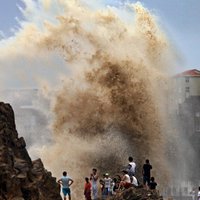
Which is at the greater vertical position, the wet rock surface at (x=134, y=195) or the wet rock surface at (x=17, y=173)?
the wet rock surface at (x=17, y=173)

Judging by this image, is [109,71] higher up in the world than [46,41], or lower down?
lower down

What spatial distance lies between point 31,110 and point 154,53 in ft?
150

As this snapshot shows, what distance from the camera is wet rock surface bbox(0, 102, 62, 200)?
15.5 m

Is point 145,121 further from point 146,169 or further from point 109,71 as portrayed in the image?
point 146,169

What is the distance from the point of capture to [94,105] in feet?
122

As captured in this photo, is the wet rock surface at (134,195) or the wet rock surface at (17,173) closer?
the wet rock surface at (17,173)

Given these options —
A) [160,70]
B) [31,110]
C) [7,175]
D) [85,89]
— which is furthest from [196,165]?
[7,175]

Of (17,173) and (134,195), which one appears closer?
(17,173)

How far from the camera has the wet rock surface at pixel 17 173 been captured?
50.8 ft

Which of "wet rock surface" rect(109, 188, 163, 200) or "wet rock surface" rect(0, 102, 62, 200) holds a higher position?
"wet rock surface" rect(0, 102, 62, 200)

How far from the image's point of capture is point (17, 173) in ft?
53.9

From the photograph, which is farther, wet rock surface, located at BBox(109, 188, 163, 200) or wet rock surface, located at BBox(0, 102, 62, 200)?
wet rock surface, located at BBox(109, 188, 163, 200)

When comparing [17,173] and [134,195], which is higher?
[17,173]

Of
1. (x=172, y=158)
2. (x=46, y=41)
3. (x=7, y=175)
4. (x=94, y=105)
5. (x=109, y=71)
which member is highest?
(x=46, y=41)
